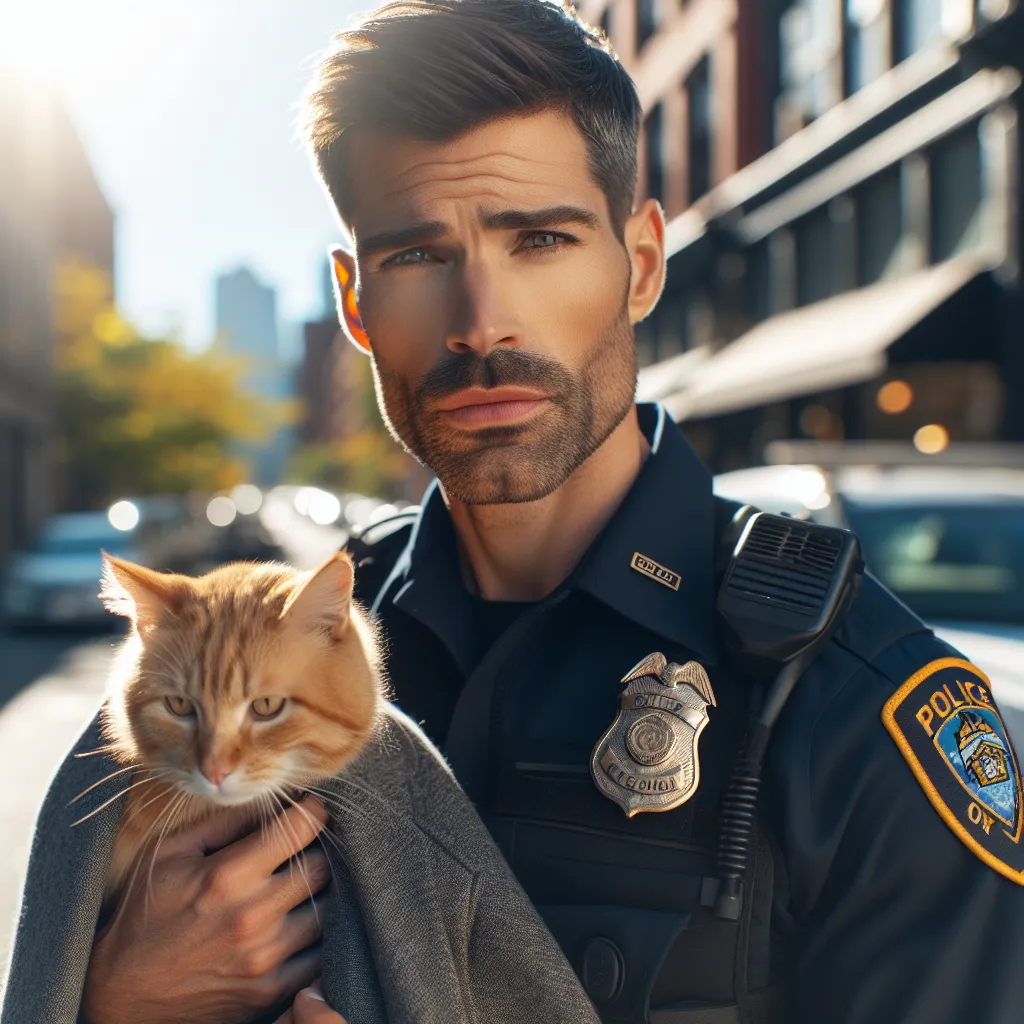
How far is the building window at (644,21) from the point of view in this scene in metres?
30.3

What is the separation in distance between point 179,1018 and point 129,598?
2.52 feet

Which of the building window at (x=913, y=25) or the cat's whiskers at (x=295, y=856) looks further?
the building window at (x=913, y=25)

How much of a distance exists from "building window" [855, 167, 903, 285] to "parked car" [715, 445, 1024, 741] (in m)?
12.1

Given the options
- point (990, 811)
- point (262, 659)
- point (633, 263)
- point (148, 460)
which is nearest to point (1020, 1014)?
point (990, 811)

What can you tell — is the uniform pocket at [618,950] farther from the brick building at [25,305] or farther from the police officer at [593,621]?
the brick building at [25,305]

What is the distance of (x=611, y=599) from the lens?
6.97 ft

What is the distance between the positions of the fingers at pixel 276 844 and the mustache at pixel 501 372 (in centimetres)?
83

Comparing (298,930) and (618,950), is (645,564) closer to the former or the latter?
(618,950)

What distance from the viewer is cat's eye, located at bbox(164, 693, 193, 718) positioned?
222 cm

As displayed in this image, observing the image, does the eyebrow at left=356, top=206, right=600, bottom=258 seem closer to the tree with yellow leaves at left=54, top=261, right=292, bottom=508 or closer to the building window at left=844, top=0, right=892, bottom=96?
the building window at left=844, top=0, right=892, bottom=96

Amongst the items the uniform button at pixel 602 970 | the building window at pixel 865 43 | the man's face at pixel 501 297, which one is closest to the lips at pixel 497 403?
the man's face at pixel 501 297

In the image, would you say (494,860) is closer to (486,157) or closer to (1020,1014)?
(1020,1014)

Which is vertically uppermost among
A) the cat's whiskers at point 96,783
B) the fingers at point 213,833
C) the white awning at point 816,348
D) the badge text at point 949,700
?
the white awning at point 816,348

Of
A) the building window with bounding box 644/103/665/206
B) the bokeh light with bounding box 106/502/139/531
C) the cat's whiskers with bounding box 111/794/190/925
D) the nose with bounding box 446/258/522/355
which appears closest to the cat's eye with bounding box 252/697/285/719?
the cat's whiskers with bounding box 111/794/190/925
